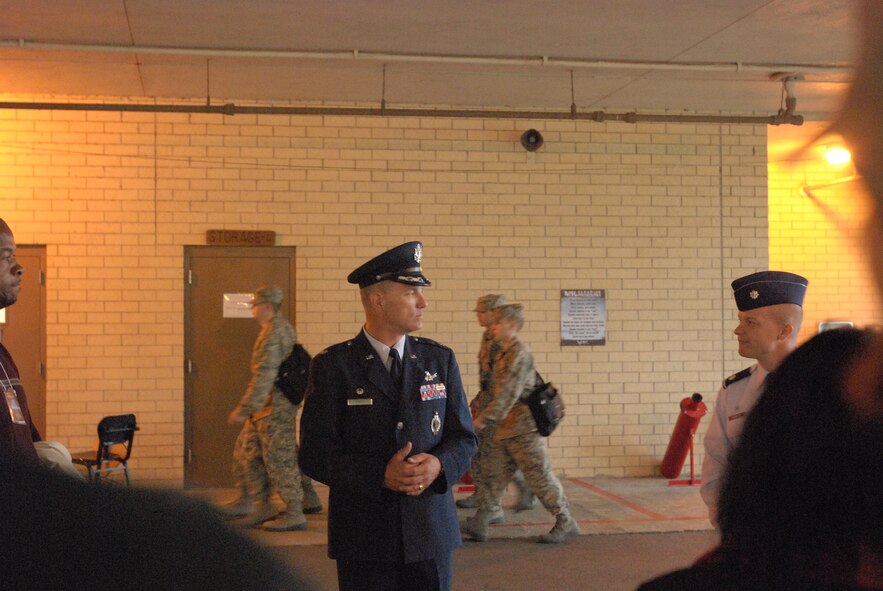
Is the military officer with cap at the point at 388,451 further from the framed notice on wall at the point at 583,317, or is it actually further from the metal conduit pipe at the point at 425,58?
the framed notice on wall at the point at 583,317

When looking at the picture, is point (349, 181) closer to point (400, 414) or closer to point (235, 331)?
point (235, 331)

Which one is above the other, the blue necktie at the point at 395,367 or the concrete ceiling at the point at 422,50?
the concrete ceiling at the point at 422,50

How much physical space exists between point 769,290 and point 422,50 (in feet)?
18.2

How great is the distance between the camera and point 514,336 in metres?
7.62

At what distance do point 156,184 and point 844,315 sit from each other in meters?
9.69

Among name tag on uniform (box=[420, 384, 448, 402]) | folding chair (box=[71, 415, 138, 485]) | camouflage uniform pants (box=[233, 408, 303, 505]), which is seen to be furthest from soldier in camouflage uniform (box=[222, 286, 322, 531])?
name tag on uniform (box=[420, 384, 448, 402])

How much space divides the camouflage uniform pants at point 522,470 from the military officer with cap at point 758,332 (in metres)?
3.93

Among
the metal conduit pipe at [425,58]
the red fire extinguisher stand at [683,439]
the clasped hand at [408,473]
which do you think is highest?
the metal conduit pipe at [425,58]

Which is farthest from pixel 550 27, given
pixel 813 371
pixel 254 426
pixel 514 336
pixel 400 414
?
pixel 813 371

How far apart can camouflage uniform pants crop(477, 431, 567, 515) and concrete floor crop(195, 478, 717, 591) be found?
0.36 metres

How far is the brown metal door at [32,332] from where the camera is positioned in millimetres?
9719

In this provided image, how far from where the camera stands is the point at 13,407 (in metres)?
2.61

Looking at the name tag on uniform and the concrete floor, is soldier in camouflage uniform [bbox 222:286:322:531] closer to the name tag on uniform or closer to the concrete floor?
the concrete floor

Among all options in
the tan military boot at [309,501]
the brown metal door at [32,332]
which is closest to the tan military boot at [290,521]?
the tan military boot at [309,501]
